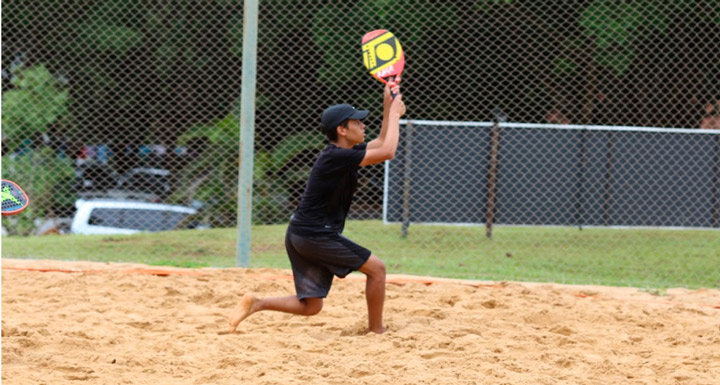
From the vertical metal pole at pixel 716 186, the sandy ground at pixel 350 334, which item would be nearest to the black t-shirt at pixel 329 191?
the sandy ground at pixel 350 334

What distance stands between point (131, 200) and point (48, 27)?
320 cm

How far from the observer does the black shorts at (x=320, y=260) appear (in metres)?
4.53

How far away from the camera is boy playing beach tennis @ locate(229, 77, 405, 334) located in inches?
178

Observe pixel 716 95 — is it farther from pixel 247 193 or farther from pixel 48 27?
pixel 48 27

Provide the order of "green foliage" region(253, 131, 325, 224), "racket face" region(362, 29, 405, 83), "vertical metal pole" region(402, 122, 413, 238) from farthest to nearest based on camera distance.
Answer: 1. "green foliage" region(253, 131, 325, 224)
2. "vertical metal pole" region(402, 122, 413, 238)
3. "racket face" region(362, 29, 405, 83)

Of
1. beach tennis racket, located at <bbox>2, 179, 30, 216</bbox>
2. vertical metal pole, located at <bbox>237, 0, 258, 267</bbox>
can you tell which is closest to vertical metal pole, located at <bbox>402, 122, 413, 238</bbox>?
vertical metal pole, located at <bbox>237, 0, 258, 267</bbox>

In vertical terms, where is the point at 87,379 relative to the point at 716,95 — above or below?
below

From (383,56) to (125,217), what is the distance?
919cm

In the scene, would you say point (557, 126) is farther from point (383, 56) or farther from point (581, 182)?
point (383, 56)

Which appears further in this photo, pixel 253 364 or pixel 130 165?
pixel 130 165

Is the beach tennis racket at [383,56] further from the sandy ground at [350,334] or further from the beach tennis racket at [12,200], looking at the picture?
the beach tennis racket at [12,200]

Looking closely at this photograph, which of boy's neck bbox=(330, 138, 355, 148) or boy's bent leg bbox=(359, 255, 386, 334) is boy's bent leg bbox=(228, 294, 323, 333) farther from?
boy's neck bbox=(330, 138, 355, 148)

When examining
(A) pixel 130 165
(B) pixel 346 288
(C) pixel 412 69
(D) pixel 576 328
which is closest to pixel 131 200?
(A) pixel 130 165

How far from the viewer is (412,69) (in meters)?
10.5
